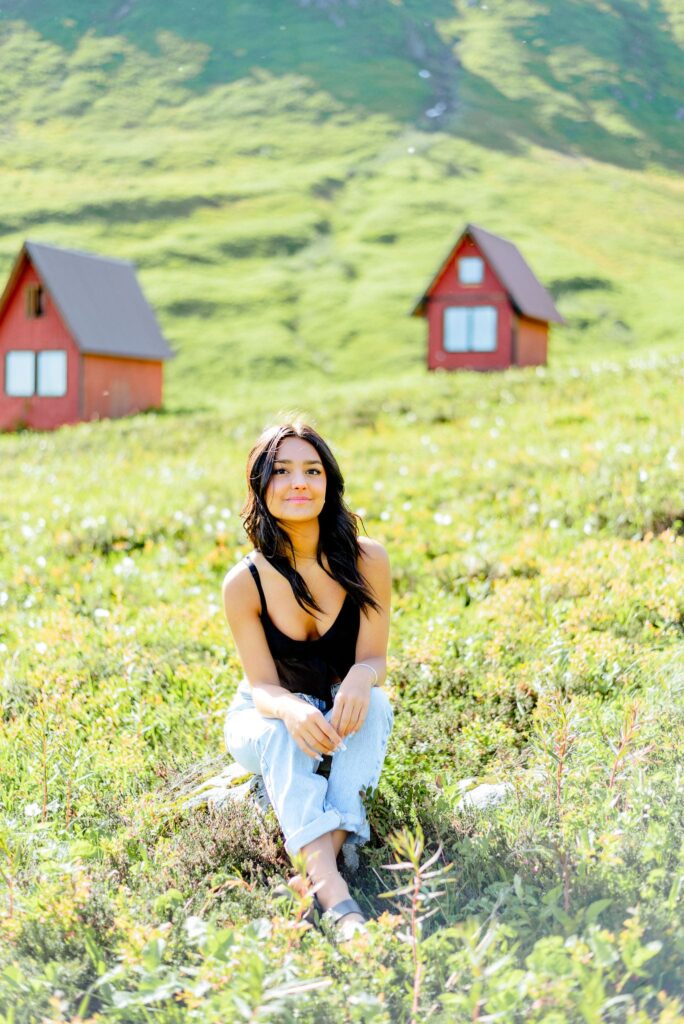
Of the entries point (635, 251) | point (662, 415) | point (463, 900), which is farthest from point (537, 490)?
point (635, 251)

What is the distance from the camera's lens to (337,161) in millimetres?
78625

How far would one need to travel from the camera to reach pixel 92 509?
10781 millimetres

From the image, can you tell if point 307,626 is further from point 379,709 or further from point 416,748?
point 416,748

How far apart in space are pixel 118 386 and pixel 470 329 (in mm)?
10882

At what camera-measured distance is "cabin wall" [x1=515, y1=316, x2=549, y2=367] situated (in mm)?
30969

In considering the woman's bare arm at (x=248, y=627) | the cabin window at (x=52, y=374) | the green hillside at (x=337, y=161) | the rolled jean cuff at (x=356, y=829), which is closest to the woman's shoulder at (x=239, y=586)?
the woman's bare arm at (x=248, y=627)

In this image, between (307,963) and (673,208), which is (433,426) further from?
(673,208)

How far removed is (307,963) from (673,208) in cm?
7013

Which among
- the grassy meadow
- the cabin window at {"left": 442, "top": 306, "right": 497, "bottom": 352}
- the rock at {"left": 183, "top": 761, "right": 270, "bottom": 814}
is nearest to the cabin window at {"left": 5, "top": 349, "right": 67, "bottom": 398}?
the grassy meadow

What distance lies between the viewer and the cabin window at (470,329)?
3091 centimetres

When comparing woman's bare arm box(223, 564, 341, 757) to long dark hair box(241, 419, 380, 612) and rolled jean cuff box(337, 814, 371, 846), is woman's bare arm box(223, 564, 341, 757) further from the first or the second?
rolled jean cuff box(337, 814, 371, 846)

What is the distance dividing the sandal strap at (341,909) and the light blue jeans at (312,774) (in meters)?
0.28

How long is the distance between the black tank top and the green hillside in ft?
112

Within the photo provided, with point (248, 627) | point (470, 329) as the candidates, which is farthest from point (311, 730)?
point (470, 329)
